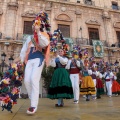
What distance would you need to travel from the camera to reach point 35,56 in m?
3.07

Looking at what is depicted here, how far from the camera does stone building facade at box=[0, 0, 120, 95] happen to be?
1370cm

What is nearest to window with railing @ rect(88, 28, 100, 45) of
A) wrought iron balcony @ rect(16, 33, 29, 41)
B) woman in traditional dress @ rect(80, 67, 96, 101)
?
wrought iron balcony @ rect(16, 33, 29, 41)

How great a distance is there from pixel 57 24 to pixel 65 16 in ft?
4.11

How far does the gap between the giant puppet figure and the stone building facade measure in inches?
405

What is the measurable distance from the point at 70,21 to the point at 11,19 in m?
5.52

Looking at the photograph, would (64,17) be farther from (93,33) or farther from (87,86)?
(87,86)

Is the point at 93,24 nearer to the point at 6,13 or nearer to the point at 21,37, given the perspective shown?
the point at 21,37

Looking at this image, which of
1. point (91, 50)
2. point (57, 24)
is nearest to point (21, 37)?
point (57, 24)

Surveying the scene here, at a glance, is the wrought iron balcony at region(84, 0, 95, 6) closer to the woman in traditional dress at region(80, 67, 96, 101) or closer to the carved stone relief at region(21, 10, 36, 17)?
the carved stone relief at region(21, 10, 36, 17)

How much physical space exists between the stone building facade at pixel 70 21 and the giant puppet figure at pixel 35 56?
33.8ft

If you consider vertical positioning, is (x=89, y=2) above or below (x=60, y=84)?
above

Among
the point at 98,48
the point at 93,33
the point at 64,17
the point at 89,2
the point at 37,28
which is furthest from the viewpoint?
the point at 89,2

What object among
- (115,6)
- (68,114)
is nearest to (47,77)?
(68,114)

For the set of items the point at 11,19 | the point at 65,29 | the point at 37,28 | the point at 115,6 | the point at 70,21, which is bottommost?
the point at 37,28
